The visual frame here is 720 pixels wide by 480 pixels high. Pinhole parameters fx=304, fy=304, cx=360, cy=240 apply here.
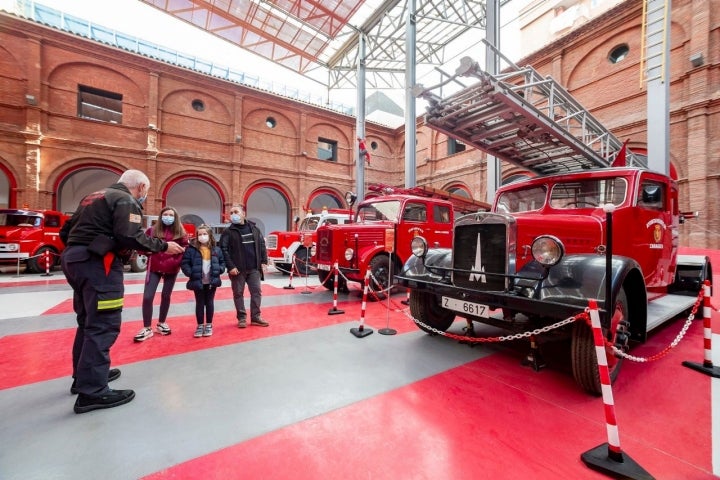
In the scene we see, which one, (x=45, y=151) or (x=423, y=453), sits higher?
(x=45, y=151)

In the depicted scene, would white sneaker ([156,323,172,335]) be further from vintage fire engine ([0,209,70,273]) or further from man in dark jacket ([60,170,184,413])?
vintage fire engine ([0,209,70,273])

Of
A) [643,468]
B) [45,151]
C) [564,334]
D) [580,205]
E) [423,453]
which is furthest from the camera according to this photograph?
[45,151]

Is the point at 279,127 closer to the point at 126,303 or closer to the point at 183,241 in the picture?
the point at 126,303

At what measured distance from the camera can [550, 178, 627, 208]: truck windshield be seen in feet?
11.1

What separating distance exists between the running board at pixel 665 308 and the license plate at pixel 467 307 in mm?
1549

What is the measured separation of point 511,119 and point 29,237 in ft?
42.4

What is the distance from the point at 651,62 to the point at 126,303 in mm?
10659

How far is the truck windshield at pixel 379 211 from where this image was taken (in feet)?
20.0

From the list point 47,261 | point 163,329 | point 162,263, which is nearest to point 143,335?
point 163,329

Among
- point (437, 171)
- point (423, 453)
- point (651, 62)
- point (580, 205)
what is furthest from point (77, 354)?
point (437, 171)

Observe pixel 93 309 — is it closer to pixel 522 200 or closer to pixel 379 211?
pixel 522 200

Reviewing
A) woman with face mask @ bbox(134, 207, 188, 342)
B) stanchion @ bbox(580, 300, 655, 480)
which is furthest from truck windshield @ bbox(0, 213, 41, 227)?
stanchion @ bbox(580, 300, 655, 480)

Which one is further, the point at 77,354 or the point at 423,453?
the point at 77,354

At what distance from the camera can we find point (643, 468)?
5.27 feet
